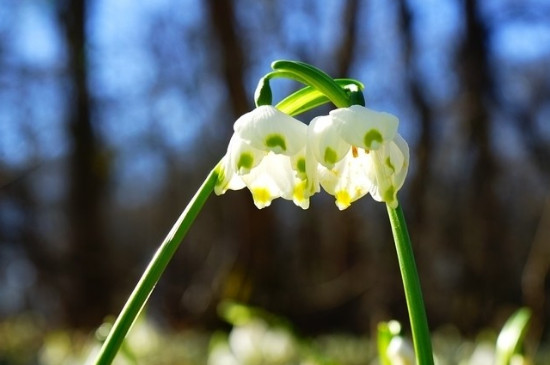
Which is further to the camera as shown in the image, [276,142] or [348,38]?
[348,38]

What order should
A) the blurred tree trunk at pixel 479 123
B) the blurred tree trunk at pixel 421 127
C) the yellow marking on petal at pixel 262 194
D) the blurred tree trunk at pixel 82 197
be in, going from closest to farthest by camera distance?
the yellow marking on petal at pixel 262 194, the blurred tree trunk at pixel 421 127, the blurred tree trunk at pixel 479 123, the blurred tree trunk at pixel 82 197

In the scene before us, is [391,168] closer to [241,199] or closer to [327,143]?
[327,143]

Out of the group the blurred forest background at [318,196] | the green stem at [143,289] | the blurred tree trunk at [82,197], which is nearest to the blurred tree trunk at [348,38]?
the blurred forest background at [318,196]

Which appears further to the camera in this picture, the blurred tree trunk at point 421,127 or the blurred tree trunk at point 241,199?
the blurred tree trunk at point 421,127

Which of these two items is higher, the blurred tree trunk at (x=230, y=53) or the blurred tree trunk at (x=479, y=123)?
the blurred tree trunk at (x=230, y=53)

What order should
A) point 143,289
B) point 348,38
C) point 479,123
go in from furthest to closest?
point 479,123
point 348,38
point 143,289

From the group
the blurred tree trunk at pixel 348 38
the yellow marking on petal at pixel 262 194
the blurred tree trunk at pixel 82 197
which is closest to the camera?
the yellow marking on petal at pixel 262 194

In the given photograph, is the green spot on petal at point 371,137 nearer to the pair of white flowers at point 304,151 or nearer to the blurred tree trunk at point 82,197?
the pair of white flowers at point 304,151

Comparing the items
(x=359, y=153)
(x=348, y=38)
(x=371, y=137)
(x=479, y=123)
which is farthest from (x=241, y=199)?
(x=371, y=137)
